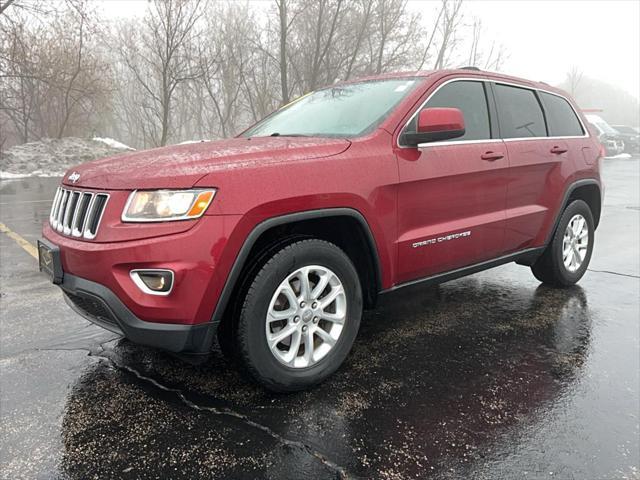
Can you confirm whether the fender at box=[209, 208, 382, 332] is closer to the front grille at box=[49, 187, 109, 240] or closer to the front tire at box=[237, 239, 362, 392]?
the front tire at box=[237, 239, 362, 392]

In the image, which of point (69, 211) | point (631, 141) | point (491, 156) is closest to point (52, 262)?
point (69, 211)

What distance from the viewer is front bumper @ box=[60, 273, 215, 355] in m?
2.18

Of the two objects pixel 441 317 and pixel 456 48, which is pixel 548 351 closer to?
pixel 441 317

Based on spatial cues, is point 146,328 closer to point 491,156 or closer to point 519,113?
point 491,156

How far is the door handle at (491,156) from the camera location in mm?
3363

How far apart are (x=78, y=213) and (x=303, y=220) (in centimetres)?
117

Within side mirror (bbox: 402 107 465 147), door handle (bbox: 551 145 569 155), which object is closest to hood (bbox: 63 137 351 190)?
side mirror (bbox: 402 107 465 147)

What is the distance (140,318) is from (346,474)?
3.79ft

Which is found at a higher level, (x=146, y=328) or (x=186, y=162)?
(x=186, y=162)

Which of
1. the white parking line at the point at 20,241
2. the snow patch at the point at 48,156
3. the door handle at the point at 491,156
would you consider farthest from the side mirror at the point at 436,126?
the snow patch at the point at 48,156

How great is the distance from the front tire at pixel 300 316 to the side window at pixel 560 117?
8.93ft

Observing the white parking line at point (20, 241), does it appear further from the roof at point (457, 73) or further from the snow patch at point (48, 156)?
the snow patch at point (48, 156)

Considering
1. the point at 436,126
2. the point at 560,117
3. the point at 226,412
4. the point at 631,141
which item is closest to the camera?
the point at 226,412

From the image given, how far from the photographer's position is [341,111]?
10.9 ft
